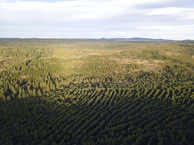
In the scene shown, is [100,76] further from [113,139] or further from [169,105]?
[113,139]

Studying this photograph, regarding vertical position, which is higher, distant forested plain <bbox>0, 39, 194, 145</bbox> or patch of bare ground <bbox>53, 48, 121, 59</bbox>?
patch of bare ground <bbox>53, 48, 121, 59</bbox>

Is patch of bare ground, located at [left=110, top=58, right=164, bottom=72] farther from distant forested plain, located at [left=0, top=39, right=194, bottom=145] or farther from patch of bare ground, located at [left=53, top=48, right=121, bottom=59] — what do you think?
distant forested plain, located at [left=0, top=39, right=194, bottom=145]

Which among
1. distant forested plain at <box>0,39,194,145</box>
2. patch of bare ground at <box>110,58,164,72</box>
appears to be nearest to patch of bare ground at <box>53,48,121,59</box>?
patch of bare ground at <box>110,58,164,72</box>

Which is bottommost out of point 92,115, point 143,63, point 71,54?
point 92,115

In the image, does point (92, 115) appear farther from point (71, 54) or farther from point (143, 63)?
point (71, 54)

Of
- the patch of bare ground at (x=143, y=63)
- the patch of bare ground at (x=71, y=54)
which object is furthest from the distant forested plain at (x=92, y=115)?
the patch of bare ground at (x=71, y=54)

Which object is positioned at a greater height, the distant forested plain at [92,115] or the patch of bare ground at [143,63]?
the patch of bare ground at [143,63]

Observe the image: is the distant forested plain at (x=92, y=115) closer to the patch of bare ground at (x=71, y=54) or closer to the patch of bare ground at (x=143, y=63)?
the patch of bare ground at (x=143, y=63)

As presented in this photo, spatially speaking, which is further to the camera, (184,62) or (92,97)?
(184,62)

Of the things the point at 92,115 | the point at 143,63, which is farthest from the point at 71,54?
the point at 92,115

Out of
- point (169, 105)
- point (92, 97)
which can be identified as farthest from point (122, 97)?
point (169, 105)

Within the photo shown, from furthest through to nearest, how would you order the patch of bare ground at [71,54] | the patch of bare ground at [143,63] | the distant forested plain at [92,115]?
1. the patch of bare ground at [71,54]
2. the patch of bare ground at [143,63]
3. the distant forested plain at [92,115]
